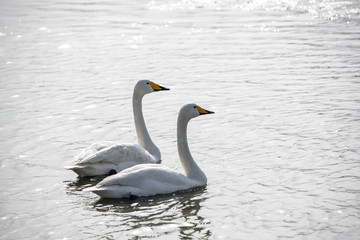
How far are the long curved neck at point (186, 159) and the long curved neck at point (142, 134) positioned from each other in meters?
1.11

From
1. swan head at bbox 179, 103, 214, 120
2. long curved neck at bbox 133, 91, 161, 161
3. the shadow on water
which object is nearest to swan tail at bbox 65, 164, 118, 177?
the shadow on water

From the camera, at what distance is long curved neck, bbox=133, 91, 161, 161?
10993 mm

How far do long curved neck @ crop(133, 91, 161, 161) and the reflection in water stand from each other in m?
1.62

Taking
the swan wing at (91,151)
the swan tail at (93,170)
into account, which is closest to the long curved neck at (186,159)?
the swan tail at (93,170)

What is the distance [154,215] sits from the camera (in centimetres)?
859

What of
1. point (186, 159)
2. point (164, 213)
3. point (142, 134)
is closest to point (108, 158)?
point (186, 159)

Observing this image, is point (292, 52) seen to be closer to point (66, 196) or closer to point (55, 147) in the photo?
point (55, 147)

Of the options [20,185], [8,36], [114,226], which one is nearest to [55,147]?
[20,185]

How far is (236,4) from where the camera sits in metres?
28.8

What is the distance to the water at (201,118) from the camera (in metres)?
8.52

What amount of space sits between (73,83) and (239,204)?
28.4ft

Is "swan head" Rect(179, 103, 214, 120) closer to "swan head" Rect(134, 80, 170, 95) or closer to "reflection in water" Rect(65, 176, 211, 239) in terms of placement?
"reflection in water" Rect(65, 176, 211, 239)

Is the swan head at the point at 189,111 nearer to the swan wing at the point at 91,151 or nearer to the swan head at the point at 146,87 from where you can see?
the swan wing at the point at 91,151

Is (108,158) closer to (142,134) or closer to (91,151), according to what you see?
(91,151)
